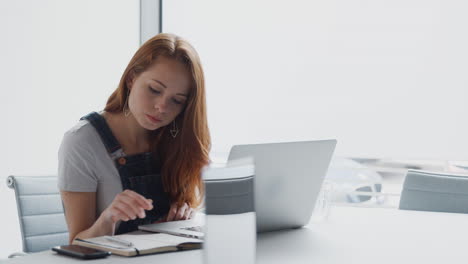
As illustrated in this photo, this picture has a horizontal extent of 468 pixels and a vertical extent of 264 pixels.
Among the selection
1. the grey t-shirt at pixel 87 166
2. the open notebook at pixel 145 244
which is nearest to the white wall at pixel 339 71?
the grey t-shirt at pixel 87 166

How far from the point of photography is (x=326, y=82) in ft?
12.7

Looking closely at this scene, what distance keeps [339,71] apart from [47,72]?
186 centimetres

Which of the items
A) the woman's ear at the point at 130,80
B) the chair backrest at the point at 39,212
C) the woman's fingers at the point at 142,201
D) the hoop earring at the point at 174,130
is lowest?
the chair backrest at the point at 39,212

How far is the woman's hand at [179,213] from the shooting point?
1680 mm

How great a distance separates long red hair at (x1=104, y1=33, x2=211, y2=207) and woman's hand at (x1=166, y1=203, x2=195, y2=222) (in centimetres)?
6

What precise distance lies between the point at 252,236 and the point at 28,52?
8.63ft

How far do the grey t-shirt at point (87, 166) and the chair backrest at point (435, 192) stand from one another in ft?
3.72

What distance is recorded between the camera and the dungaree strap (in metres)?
1.68

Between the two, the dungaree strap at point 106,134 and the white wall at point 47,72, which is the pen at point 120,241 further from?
the white wall at point 47,72

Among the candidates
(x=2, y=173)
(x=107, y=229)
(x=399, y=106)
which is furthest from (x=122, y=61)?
(x=107, y=229)

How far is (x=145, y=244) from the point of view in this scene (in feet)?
4.11

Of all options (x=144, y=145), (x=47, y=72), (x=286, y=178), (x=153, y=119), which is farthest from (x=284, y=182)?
(x=47, y=72)

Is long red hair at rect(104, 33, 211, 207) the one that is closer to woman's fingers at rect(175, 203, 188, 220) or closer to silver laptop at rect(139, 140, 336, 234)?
woman's fingers at rect(175, 203, 188, 220)

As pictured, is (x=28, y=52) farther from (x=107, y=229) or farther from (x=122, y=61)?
(x=107, y=229)
